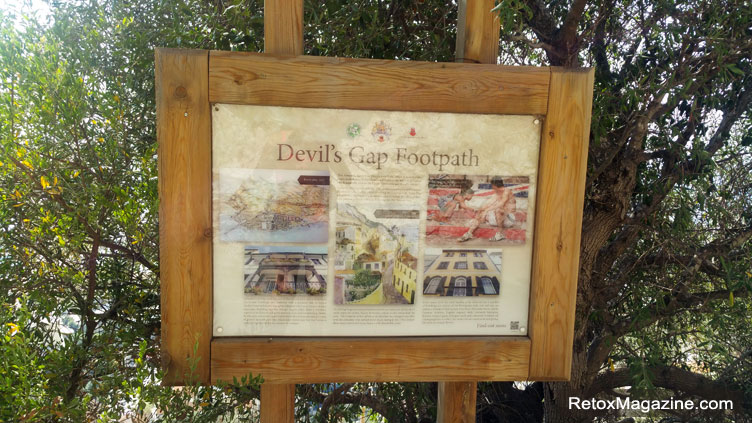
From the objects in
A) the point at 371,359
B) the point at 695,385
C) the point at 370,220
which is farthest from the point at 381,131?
the point at 695,385

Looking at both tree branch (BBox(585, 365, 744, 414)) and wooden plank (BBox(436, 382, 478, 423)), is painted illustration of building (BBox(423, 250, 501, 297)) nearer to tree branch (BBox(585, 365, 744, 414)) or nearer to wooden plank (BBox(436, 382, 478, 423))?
wooden plank (BBox(436, 382, 478, 423))

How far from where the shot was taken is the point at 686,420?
3.91m

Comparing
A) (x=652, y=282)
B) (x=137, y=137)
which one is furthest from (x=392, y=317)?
(x=652, y=282)

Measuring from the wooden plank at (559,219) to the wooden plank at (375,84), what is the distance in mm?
98

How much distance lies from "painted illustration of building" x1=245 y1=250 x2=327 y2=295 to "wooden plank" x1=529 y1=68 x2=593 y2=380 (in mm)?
884

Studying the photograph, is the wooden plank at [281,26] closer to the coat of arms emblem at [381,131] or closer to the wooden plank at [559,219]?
the coat of arms emblem at [381,131]

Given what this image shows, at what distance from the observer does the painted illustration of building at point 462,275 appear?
2080 mm

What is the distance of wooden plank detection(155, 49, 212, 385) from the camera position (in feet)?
6.29

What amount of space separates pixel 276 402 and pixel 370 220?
2.95 feet

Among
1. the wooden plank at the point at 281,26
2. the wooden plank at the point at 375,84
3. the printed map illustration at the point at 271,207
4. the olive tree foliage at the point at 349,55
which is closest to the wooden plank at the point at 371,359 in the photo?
the olive tree foliage at the point at 349,55

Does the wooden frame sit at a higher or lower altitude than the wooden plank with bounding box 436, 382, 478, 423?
higher

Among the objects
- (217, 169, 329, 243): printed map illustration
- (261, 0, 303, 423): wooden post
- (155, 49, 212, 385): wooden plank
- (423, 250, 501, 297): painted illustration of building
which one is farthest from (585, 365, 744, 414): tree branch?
(261, 0, 303, 423): wooden post

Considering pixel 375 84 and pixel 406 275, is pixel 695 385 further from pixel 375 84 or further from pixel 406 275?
pixel 375 84

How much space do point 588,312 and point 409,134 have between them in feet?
7.25
